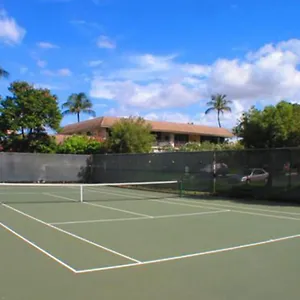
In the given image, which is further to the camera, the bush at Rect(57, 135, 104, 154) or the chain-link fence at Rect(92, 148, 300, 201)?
the bush at Rect(57, 135, 104, 154)

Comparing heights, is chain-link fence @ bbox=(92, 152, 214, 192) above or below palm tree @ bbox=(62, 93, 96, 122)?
below

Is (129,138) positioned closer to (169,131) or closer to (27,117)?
(27,117)

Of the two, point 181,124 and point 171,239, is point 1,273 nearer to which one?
point 171,239

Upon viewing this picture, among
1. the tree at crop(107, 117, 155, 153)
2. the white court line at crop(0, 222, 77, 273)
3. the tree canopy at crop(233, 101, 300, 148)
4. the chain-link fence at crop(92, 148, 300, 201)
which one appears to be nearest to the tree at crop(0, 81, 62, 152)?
→ the tree at crop(107, 117, 155, 153)

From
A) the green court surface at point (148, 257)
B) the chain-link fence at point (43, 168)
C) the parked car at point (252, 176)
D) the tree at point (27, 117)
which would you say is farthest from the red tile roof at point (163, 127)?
the green court surface at point (148, 257)

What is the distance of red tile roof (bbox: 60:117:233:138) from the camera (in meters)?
50.7

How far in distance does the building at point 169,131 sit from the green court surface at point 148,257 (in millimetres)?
38183

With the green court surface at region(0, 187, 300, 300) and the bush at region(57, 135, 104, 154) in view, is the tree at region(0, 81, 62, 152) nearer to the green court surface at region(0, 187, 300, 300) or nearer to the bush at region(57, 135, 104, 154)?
the bush at region(57, 135, 104, 154)

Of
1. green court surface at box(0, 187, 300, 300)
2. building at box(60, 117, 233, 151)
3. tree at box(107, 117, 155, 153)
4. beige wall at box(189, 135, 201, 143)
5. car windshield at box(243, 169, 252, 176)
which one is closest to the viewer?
green court surface at box(0, 187, 300, 300)

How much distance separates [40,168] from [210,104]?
44618 mm

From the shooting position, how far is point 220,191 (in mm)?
20797

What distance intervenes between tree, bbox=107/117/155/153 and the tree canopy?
597 inches

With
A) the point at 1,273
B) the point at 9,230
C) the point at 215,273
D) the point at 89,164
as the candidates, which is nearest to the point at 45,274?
the point at 1,273

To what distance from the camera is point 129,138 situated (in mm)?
34281
